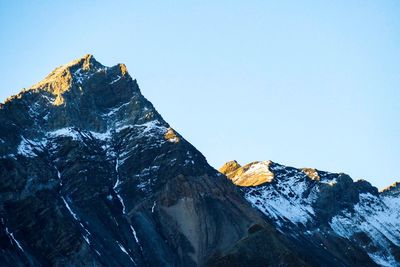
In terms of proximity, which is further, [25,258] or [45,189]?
[45,189]

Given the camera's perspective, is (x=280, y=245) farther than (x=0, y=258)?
Yes

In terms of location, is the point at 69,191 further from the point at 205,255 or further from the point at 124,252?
the point at 205,255

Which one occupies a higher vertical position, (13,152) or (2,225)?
(13,152)

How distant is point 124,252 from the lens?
188 metres

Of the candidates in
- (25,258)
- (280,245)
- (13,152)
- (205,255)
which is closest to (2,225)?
(25,258)

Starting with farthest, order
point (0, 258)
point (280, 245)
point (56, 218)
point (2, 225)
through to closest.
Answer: point (280, 245) < point (56, 218) < point (2, 225) < point (0, 258)

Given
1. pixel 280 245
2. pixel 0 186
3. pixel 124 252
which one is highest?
pixel 0 186

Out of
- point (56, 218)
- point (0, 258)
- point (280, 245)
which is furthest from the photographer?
point (280, 245)

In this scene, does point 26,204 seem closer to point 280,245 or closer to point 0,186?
point 0,186

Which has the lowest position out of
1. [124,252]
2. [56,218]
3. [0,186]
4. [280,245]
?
[280,245]

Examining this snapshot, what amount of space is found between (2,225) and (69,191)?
2943cm

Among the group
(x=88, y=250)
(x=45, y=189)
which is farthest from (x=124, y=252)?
(x=45, y=189)

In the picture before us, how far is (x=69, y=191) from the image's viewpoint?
653ft

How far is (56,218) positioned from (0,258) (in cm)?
2532
